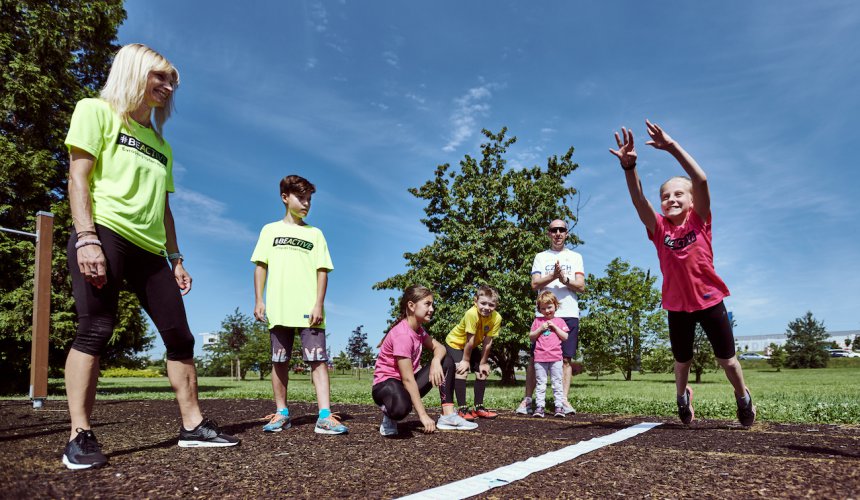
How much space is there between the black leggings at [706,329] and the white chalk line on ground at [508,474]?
0.92 m

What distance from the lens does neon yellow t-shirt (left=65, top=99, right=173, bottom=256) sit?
3.02 m

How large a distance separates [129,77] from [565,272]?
5.03 metres

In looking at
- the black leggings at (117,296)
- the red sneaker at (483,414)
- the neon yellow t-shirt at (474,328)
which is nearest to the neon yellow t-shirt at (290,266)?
the black leggings at (117,296)

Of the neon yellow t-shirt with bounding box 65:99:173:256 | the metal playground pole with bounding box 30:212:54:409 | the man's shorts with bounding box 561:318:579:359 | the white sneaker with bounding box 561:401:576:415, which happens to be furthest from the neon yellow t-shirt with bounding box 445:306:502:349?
the metal playground pole with bounding box 30:212:54:409

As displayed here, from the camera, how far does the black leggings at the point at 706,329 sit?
13.3 feet

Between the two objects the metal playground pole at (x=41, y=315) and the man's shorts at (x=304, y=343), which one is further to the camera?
the metal playground pole at (x=41, y=315)

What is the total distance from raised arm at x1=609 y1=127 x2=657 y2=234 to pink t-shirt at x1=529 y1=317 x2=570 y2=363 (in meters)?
2.34

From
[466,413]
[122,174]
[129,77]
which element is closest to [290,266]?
[122,174]

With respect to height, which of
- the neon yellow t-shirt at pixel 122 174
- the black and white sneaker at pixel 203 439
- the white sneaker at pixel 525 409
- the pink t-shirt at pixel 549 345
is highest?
the neon yellow t-shirt at pixel 122 174

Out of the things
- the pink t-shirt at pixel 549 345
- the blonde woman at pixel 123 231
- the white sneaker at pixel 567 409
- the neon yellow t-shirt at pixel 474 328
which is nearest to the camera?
the blonde woman at pixel 123 231

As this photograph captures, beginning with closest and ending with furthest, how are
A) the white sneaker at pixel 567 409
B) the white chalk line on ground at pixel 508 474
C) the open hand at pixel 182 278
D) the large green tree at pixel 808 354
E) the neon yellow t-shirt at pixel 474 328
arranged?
the white chalk line on ground at pixel 508 474, the open hand at pixel 182 278, the neon yellow t-shirt at pixel 474 328, the white sneaker at pixel 567 409, the large green tree at pixel 808 354

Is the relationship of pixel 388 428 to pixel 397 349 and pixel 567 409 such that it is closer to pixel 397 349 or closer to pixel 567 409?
pixel 397 349

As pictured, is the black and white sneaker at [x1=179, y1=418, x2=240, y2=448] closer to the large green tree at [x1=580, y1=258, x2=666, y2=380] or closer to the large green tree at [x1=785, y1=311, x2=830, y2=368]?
the large green tree at [x1=580, y1=258, x2=666, y2=380]

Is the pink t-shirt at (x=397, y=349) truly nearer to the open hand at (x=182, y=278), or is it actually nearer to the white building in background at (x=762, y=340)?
the open hand at (x=182, y=278)
